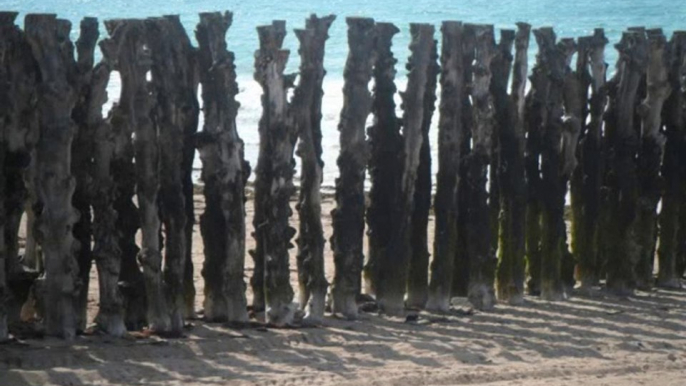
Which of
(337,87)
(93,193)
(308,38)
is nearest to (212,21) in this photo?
(308,38)

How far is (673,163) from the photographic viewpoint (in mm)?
9883

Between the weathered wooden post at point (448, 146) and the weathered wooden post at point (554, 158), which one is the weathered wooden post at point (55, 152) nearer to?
the weathered wooden post at point (448, 146)

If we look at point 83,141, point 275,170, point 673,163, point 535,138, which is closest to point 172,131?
point 83,141

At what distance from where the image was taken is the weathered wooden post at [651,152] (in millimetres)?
9602

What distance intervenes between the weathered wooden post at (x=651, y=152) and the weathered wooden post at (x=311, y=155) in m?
2.34

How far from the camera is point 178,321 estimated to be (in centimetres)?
809

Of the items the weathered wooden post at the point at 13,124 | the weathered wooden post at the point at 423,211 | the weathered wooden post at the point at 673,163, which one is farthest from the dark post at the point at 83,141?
the weathered wooden post at the point at 673,163

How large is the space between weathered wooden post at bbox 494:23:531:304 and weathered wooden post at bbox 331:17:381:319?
88 centimetres

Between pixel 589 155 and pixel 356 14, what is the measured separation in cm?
3789

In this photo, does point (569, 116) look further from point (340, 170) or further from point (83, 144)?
point (83, 144)

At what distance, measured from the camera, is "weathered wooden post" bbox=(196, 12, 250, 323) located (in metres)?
8.17

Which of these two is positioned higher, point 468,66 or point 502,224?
point 468,66

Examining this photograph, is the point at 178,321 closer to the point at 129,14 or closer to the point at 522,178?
the point at 522,178

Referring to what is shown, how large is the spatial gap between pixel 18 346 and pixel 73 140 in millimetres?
1123
